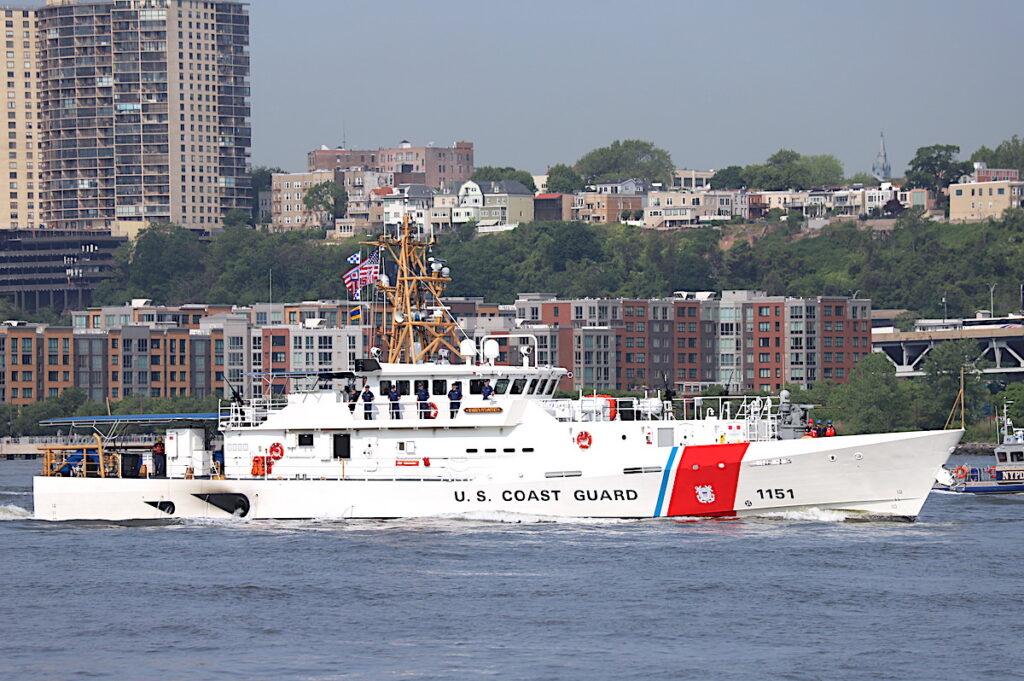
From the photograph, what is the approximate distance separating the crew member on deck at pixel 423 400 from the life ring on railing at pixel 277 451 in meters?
3.87

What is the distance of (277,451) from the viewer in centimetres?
5831

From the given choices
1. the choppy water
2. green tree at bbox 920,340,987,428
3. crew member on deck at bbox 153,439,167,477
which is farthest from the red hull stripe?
green tree at bbox 920,340,987,428

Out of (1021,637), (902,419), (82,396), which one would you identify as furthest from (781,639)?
(82,396)

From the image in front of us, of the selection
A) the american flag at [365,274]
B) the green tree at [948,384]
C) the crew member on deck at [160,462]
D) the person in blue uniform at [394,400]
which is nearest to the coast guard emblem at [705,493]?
the person in blue uniform at [394,400]

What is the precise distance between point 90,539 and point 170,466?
361 centimetres

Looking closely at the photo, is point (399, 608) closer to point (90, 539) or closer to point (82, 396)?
point (90, 539)

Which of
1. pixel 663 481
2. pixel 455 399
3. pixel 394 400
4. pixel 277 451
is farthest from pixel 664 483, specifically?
pixel 277 451

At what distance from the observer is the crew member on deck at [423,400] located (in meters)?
57.1

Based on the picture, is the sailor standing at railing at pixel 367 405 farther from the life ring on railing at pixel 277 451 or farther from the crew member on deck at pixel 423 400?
the life ring on railing at pixel 277 451

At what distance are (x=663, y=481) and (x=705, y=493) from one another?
1111 mm

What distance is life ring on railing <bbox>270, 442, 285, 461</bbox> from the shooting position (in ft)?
191

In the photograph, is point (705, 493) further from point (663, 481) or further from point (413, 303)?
point (413, 303)

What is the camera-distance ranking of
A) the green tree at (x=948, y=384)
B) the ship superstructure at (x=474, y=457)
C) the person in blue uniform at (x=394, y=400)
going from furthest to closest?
the green tree at (x=948, y=384)
the person in blue uniform at (x=394, y=400)
the ship superstructure at (x=474, y=457)

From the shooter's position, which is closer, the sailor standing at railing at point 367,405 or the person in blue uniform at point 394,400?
the person in blue uniform at point 394,400
